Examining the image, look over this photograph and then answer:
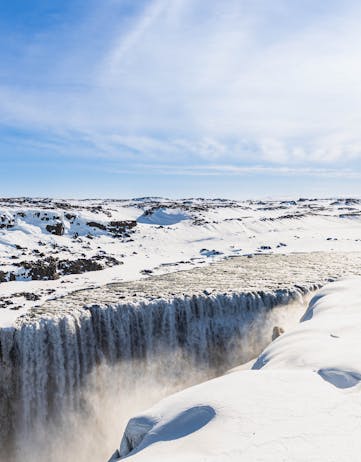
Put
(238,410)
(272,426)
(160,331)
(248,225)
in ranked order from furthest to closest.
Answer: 1. (248,225)
2. (160,331)
3. (238,410)
4. (272,426)

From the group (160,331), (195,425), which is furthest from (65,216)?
(195,425)

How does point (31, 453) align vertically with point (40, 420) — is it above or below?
below

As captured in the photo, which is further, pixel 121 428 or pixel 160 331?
pixel 160 331

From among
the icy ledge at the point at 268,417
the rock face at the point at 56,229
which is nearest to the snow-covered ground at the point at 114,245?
the rock face at the point at 56,229

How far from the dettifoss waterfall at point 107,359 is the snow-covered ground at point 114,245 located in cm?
254

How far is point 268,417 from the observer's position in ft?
23.5

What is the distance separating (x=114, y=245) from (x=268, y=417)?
31.4 meters

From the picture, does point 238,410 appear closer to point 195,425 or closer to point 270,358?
point 195,425

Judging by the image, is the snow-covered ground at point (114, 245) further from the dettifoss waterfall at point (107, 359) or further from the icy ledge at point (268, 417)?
the icy ledge at point (268, 417)

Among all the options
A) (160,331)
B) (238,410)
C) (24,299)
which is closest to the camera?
(238,410)

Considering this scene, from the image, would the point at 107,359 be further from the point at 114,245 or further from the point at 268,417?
the point at 114,245

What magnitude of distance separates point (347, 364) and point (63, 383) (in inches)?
498

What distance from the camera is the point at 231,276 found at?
2561 cm

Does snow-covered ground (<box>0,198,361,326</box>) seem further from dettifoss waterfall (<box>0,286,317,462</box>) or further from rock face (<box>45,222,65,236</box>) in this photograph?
dettifoss waterfall (<box>0,286,317,462</box>)
